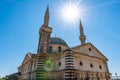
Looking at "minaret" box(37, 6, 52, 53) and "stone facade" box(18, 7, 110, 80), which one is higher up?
"minaret" box(37, 6, 52, 53)

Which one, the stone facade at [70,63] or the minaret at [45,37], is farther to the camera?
the minaret at [45,37]

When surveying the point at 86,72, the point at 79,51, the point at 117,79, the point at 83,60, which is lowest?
the point at 117,79

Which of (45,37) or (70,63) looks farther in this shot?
(45,37)

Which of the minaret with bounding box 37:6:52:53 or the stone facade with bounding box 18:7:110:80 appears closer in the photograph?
the stone facade with bounding box 18:7:110:80

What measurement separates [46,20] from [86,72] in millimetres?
15909

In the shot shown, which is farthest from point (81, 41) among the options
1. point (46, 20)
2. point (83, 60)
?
point (46, 20)

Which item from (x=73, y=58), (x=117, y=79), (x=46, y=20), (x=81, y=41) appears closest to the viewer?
(x=73, y=58)

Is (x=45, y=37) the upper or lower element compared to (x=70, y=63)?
upper

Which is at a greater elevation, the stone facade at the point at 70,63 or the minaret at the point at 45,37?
the minaret at the point at 45,37

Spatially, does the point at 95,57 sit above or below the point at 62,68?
above

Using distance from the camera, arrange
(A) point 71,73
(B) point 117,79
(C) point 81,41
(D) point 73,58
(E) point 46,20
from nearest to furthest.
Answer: (A) point 71,73
(D) point 73,58
(B) point 117,79
(E) point 46,20
(C) point 81,41

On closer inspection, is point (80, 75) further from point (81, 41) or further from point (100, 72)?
point (81, 41)

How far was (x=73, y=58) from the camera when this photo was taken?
19.7m

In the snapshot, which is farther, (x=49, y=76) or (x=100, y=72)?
(x=100, y=72)
